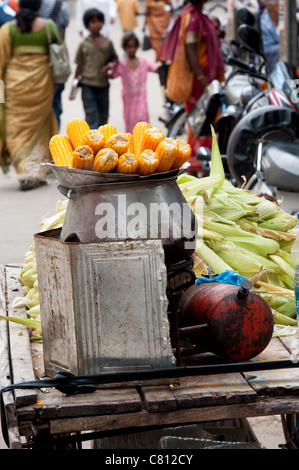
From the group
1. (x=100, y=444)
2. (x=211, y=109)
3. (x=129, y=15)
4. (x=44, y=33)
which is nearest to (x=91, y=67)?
(x=44, y=33)

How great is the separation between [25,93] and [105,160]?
20.7ft

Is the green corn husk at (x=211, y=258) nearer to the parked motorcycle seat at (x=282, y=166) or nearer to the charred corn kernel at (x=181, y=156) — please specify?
the charred corn kernel at (x=181, y=156)

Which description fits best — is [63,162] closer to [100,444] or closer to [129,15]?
[100,444]

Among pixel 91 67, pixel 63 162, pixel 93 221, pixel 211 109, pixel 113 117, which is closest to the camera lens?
pixel 93 221

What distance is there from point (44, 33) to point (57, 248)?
20.8ft

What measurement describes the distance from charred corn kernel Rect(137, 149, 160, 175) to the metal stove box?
26cm

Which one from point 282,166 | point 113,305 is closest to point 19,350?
point 113,305

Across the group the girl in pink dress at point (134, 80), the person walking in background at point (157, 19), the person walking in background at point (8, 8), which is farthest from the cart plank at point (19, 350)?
the person walking in background at point (157, 19)

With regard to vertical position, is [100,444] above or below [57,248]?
below

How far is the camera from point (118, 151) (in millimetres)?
2408

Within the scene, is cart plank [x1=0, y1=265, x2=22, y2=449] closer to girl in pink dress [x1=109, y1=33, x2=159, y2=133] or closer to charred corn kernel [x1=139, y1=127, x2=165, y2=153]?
charred corn kernel [x1=139, y1=127, x2=165, y2=153]

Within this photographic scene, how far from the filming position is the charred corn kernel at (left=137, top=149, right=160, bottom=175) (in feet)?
7.80
